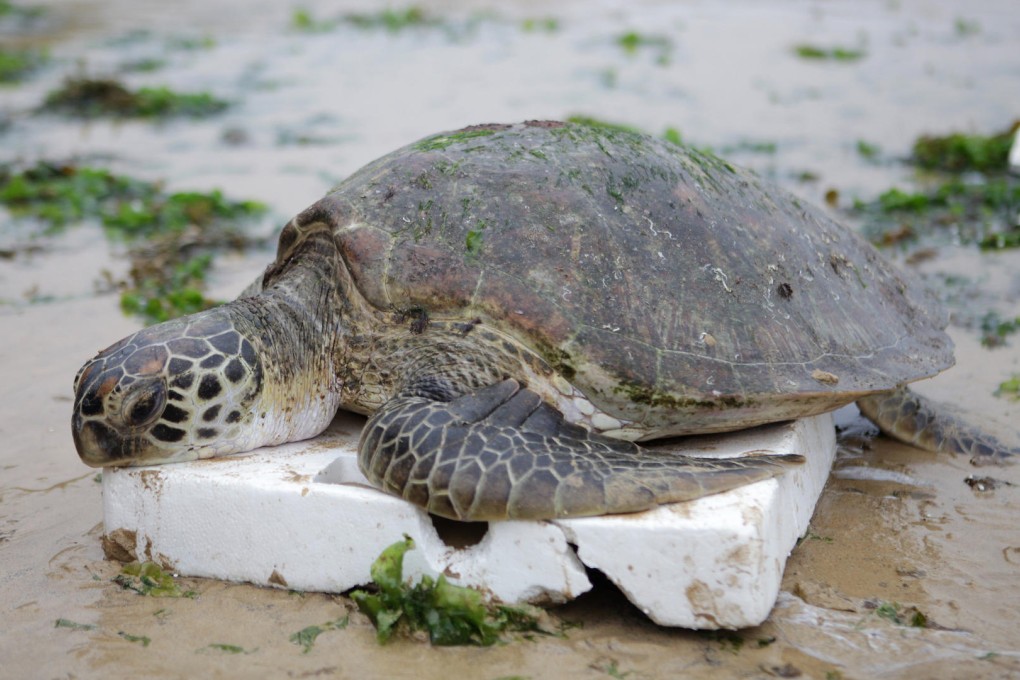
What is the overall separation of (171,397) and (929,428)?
2.60 meters

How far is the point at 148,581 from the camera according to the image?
2.67 meters

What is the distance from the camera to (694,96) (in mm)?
9211

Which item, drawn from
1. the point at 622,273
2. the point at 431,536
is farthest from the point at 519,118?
the point at 431,536

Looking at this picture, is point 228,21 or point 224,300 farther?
point 228,21

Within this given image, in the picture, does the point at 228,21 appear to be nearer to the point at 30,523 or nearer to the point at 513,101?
the point at 513,101

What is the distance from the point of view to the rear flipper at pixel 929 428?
11.4ft

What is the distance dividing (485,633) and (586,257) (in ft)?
3.78

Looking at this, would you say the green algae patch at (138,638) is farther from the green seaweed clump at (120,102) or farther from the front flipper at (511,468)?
the green seaweed clump at (120,102)

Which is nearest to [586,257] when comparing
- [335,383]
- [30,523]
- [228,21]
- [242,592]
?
[335,383]

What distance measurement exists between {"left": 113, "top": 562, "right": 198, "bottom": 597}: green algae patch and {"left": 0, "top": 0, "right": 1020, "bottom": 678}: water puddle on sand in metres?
0.03

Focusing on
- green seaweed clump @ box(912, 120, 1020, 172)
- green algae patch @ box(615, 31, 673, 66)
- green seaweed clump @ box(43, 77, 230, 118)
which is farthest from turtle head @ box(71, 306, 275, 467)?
green algae patch @ box(615, 31, 673, 66)

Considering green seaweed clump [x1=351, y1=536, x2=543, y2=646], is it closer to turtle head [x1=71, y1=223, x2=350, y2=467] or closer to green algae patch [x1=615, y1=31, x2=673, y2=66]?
turtle head [x1=71, y1=223, x2=350, y2=467]

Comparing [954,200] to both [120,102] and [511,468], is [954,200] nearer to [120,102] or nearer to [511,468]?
[511,468]

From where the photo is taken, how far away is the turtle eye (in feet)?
8.82
